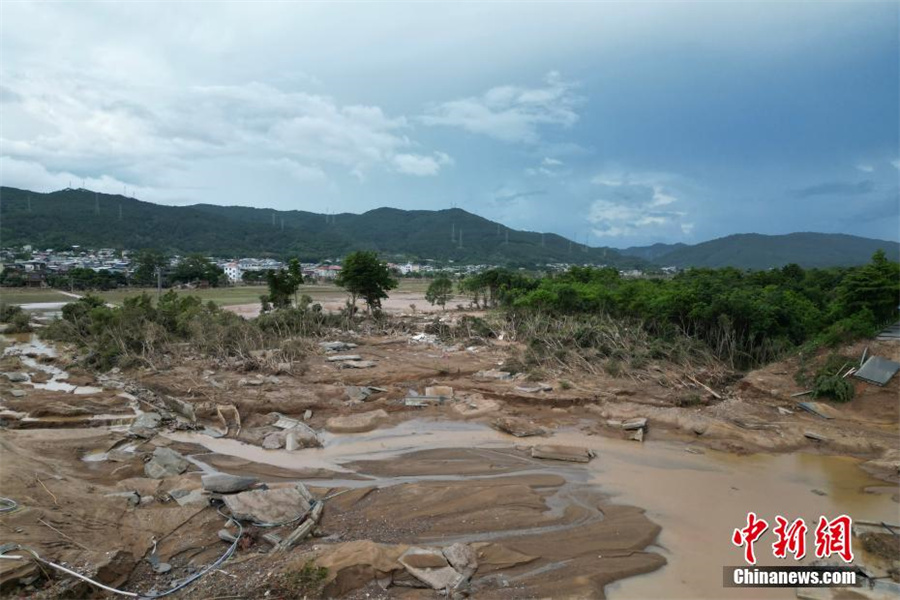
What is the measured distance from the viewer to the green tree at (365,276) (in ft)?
103

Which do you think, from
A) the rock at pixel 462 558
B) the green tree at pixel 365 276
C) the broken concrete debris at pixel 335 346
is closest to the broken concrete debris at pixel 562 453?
the rock at pixel 462 558

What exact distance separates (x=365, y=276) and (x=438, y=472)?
875 inches

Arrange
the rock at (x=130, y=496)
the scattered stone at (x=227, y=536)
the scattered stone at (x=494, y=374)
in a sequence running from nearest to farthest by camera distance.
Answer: the scattered stone at (x=227, y=536) → the rock at (x=130, y=496) → the scattered stone at (x=494, y=374)

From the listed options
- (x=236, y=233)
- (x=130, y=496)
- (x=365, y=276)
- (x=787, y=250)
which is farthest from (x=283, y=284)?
(x=787, y=250)

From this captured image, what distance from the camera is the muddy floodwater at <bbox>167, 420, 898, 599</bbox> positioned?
293 inches

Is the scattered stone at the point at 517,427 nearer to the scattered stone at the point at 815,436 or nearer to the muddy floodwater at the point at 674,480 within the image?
the muddy floodwater at the point at 674,480

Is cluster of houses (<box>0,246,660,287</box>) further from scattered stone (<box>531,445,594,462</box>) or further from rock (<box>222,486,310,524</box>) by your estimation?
rock (<box>222,486,310,524</box>)

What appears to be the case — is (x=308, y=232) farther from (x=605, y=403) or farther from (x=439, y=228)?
(x=605, y=403)

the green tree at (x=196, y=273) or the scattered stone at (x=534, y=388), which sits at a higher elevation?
the green tree at (x=196, y=273)

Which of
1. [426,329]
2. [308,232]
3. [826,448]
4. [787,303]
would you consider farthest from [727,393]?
[308,232]

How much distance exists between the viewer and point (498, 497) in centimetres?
888

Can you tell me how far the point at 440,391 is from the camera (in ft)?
54.5

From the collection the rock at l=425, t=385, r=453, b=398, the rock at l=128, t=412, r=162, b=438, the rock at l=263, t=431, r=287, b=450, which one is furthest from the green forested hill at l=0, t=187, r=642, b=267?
the rock at l=263, t=431, r=287, b=450

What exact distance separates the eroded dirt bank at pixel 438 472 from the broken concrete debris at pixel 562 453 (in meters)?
0.30
